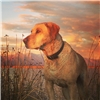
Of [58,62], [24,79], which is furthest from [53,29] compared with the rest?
[24,79]

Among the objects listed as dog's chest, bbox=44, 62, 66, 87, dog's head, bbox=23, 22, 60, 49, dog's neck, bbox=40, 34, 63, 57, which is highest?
dog's head, bbox=23, 22, 60, 49

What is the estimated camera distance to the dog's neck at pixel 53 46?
290 cm

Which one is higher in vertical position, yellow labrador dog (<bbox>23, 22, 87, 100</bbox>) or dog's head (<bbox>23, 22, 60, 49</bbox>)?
dog's head (<bbox>23, 22, 60, 49</bbox>)

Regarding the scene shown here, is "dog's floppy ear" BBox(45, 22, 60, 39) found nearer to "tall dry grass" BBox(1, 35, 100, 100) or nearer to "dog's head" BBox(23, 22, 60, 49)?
"dog's head" BBox(23, 22, 60, 49)

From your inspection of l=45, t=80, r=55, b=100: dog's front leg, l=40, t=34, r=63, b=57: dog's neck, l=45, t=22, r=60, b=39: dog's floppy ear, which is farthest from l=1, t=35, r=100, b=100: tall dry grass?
l=45, t=22, r=60, b=39: dog's floppy ear

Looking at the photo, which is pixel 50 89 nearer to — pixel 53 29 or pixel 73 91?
pixel 73 91

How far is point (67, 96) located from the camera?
2.93 meters

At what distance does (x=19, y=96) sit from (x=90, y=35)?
92 cm

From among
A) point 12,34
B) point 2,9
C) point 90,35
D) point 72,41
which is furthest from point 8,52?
point 90,35

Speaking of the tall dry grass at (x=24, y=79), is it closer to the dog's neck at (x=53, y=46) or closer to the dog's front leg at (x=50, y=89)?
the dog's front leg at (x=50, y=89)

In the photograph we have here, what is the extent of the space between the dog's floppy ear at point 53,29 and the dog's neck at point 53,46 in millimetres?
40

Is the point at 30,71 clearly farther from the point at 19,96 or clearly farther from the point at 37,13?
the point at 37,13

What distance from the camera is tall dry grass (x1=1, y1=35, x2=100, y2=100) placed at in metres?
2.95

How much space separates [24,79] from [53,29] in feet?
1.86
